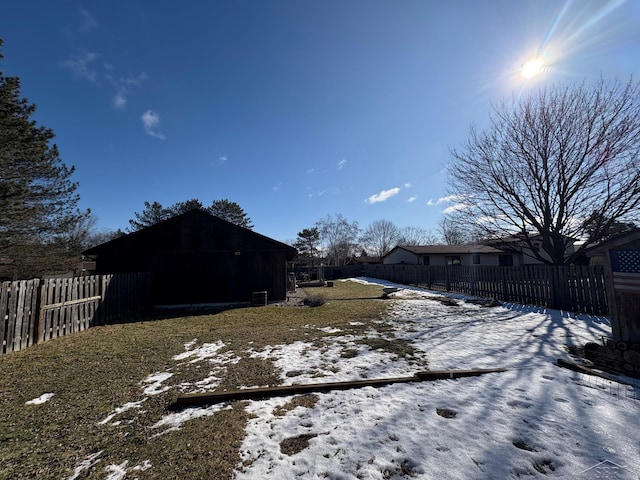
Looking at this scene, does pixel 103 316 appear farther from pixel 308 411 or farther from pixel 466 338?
pixel 466 338

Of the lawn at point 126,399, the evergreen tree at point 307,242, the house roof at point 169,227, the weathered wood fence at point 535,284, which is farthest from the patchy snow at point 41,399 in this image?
the evergreen tree at point 307,242

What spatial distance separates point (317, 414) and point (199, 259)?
1152 cm

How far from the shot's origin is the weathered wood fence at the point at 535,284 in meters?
8.52

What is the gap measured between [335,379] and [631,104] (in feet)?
49.6

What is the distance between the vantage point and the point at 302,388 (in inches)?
154

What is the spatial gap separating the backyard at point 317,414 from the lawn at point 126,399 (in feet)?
0.07

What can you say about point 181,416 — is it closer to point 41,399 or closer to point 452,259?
point 41,399

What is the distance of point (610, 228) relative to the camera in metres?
11.3

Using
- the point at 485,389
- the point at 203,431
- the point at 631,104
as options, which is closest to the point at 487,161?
the point at 631,104

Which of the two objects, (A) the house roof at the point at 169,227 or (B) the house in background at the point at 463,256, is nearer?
(A) the house roof at the point at 169,227

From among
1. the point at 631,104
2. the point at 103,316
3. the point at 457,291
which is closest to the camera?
the point at 103,316

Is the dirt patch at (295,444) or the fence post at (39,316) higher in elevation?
the fence post at (39,316)

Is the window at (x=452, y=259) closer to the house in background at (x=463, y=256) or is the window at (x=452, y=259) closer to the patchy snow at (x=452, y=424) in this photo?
the house in background at (x=463, y=256)

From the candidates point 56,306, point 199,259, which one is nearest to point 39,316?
point 56,306
